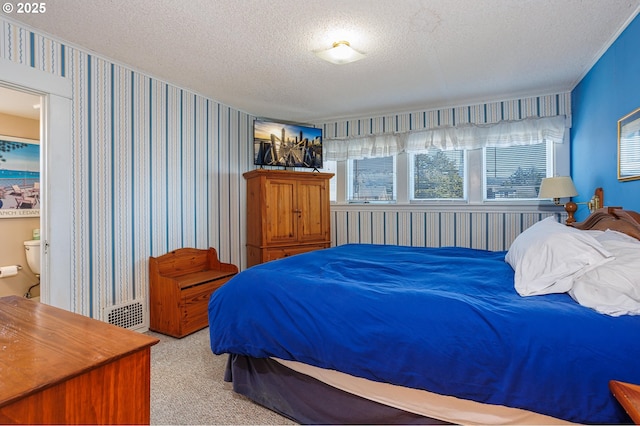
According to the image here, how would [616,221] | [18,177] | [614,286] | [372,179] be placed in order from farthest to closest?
[372,179] < [18,177] < [616,221] < [614,286]

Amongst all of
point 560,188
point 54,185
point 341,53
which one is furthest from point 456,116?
point 54,185

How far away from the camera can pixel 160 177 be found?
3324 millimetres

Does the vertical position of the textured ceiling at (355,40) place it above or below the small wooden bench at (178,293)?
above

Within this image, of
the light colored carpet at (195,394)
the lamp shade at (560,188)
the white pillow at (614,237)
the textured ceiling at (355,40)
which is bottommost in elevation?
the light colored carpet at (195,394)

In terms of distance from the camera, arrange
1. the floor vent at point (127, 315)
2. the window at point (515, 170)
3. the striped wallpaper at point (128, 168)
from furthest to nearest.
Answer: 1. the window at point (515, 170)
2. the floor vent at point (127, 315)
3. the striped wallpaper at point (128, 168)

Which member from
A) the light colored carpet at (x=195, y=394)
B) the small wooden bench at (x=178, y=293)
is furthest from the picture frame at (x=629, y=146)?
the small wooden bench at (x=178, y=293)

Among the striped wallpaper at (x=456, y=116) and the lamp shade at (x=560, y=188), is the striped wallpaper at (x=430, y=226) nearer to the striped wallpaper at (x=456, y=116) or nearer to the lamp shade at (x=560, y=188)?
the lamp shade at (x=560, y=188)

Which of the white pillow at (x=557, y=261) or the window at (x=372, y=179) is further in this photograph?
the window at (x=372, y=179)

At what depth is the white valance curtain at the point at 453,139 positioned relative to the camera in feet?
11.7

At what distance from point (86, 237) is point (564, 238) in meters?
3.24

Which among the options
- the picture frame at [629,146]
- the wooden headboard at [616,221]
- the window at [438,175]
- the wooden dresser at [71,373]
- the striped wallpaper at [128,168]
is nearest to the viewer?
the wooden dresser at [71,373]

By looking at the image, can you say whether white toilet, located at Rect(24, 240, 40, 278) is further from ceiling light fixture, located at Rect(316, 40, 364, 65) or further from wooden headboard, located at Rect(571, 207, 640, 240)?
wooden headboard, located at Rect(571, 207, 640, 240)

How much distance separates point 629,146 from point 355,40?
1961 millimetres

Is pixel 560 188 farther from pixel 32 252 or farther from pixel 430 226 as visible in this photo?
pixel 32 252
